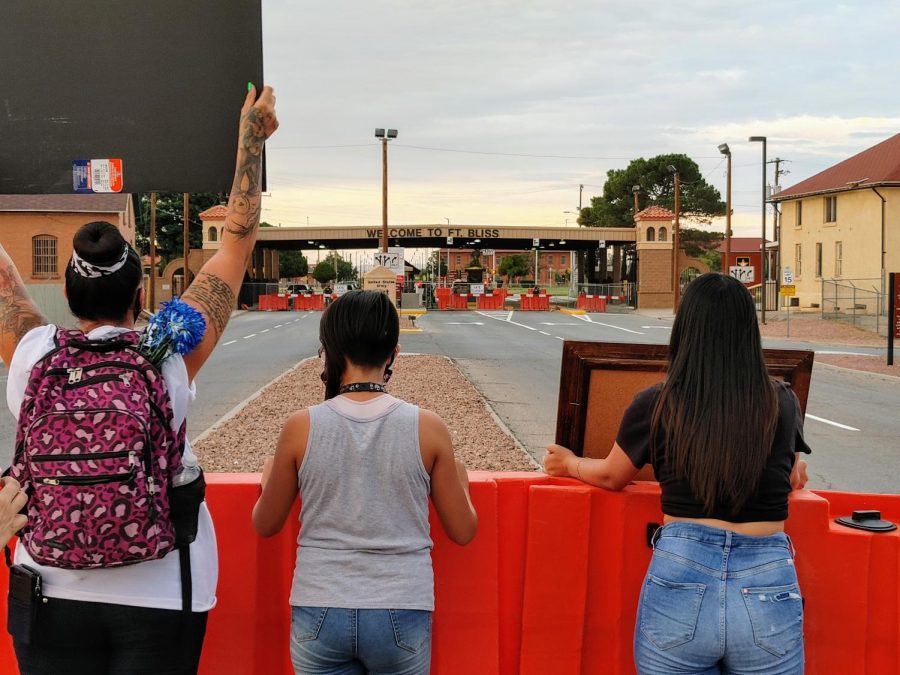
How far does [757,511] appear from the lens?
2.32 metres

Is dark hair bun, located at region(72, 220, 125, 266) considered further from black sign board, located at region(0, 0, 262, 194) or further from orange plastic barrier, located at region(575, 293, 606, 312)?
orange plastic barrier, located at region(575, 293, 606, 312)

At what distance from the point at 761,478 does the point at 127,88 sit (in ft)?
7.09

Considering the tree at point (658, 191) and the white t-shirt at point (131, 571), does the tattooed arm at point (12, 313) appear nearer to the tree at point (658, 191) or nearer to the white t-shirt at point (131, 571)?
the white t-shirt at point (131, 571)

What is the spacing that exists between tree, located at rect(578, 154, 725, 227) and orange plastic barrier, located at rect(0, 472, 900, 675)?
87164 mm

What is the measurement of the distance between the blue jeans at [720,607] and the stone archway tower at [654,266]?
62.5 meters

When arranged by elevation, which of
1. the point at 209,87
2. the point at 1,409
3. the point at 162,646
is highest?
the point at 209,87

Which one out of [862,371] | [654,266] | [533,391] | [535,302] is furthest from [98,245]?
[654,266]

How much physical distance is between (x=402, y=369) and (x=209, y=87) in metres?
16.0

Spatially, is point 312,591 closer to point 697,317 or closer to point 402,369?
point 697,317

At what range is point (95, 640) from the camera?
204 cm

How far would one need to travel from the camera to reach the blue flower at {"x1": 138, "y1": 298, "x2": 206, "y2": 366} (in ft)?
6.71

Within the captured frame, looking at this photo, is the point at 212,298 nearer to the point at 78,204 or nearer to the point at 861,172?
the point at 78,204

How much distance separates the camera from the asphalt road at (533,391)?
410 inches

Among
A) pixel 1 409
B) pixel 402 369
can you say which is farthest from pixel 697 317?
pixel 402 369
